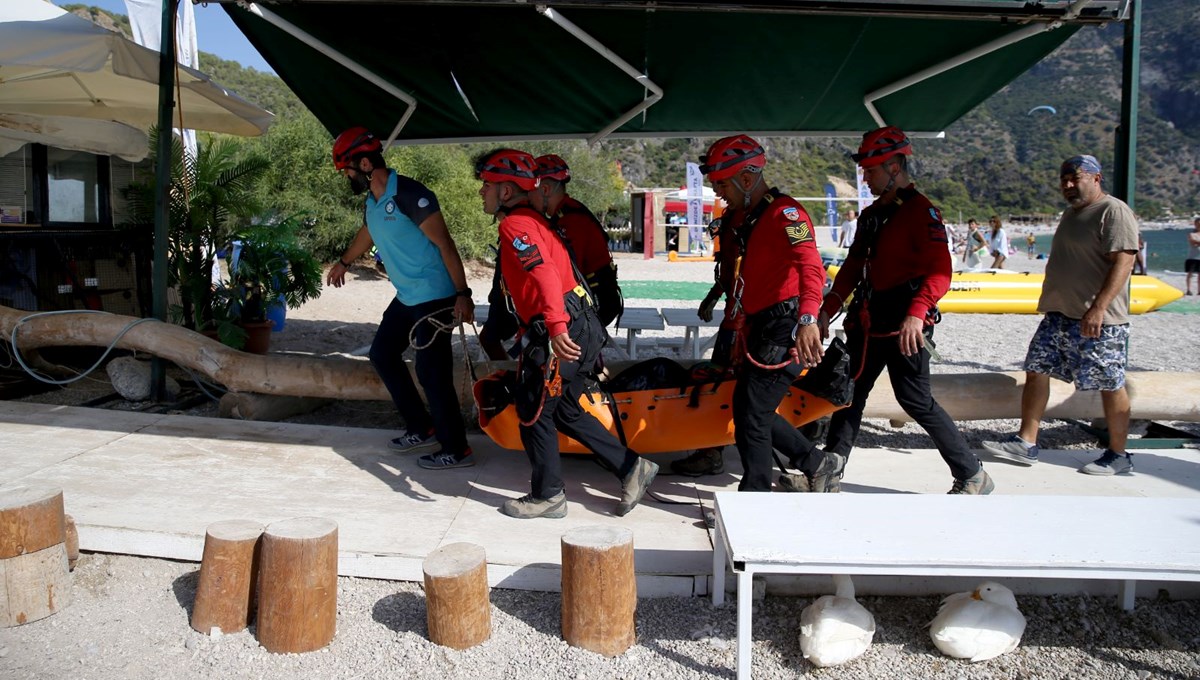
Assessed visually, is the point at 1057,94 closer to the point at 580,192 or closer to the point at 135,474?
the point at 580,192

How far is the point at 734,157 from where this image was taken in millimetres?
4062

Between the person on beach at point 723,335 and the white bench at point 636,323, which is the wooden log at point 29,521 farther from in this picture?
the white bench at point 636,323

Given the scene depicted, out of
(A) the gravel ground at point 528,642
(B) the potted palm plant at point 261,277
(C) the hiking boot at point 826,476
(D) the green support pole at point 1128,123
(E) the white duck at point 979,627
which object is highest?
(D) the green support pole at point 1128,123

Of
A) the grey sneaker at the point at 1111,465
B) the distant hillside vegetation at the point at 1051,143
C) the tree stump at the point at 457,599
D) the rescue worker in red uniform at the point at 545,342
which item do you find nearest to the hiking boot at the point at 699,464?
the rescue worker in red uniform at the point at 545,342

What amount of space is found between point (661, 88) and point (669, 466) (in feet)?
10.3

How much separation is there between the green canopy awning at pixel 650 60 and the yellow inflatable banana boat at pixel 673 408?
2036 mm

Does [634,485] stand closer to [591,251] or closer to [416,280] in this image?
[416,280]

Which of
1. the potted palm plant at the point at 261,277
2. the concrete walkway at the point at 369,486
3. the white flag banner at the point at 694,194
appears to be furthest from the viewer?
the white flag banner at the point at 694,194

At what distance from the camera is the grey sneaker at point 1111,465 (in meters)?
4.96

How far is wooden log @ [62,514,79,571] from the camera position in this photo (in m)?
3.68

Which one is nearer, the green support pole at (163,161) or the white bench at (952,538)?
the white bench at (952,538)

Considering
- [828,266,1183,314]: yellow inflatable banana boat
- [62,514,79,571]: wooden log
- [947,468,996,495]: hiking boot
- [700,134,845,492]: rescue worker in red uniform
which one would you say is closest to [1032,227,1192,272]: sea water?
[828,266,1183,314]: yellow inflatable banana boat

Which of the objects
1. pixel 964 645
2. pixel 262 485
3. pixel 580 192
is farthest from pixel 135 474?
pixel 580 192

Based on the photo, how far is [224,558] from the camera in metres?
3.29
